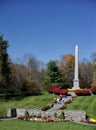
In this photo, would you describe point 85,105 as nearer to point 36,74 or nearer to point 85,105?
point 85,105

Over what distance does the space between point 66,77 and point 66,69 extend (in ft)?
6.93

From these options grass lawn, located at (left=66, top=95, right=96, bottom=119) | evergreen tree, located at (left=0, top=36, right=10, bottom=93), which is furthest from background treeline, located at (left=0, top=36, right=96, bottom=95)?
grass lawn, located at (left=66, top=95, right=96, bottom=119)

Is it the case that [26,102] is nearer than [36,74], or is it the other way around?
[26,102]

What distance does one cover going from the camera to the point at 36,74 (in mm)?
78125

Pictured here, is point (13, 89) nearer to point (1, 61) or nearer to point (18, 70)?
point (18, 70)

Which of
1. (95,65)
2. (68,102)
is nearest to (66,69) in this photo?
(95,65)

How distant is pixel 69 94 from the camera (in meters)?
43.2

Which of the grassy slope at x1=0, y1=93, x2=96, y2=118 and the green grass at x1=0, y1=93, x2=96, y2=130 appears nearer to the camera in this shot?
the green grass at x1=0, y1=93, x2=96, y2=130

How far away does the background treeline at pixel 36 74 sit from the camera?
44.9 metres

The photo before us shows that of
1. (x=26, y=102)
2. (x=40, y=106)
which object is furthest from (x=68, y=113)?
(x=26, y=102)

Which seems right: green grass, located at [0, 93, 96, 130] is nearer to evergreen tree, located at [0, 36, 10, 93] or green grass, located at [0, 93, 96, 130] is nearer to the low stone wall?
the low stone wall

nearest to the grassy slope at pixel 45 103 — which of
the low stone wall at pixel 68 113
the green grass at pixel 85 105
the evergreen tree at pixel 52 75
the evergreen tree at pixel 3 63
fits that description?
the green grass at pixel 85 105

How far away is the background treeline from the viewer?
44.9 meters

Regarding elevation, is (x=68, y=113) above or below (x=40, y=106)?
below
